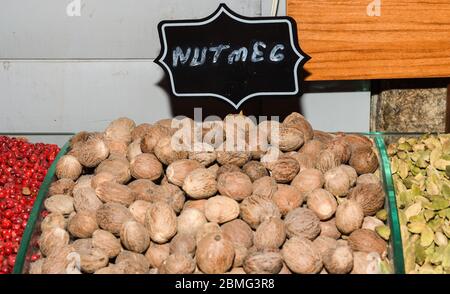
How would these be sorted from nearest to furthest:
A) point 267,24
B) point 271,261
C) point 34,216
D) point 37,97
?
point 271,261
point 34,216
point 267,24
point 37,97

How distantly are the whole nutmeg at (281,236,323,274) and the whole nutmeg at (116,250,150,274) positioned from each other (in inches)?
16.6

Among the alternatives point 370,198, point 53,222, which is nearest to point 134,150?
point 53,222

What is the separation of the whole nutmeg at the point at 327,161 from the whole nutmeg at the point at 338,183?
2.9 inches

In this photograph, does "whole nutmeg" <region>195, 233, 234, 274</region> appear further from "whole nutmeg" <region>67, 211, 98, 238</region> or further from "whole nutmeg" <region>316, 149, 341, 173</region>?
"whole nutmeg" <region>316, 149, 341, 173</region>

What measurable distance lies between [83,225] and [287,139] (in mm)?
780

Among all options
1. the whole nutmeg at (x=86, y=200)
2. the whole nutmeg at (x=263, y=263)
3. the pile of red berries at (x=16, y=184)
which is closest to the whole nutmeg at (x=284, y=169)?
the whole nutmeg at (x=263, y=263)

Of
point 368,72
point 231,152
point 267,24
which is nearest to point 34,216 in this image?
point 231,152

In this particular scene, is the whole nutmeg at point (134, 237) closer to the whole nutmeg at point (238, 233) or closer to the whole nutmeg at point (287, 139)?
the whole nutmeg at point (238, 233)

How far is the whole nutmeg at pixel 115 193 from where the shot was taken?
2059 millimetres

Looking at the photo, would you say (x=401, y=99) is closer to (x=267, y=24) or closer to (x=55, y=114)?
(x=267, y=24)

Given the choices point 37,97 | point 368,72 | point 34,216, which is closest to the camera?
point 34,216

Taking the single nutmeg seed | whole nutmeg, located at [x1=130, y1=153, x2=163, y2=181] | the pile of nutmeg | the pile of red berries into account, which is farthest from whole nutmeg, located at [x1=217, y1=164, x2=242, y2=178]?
the pile of red berries

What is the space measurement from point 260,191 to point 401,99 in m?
1.06
